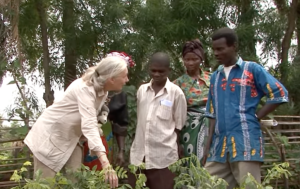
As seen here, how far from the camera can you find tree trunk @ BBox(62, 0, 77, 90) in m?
5.34

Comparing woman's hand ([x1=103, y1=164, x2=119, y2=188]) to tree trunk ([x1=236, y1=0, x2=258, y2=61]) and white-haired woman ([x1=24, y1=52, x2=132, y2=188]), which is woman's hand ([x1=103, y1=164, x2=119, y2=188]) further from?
tree trunk ([x1=236, y1=0, x2=258, y2=61])

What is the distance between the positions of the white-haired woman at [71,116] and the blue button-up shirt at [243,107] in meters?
0.71

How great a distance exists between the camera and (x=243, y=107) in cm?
313

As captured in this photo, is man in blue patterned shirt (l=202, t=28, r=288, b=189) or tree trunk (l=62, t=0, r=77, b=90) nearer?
man in blue patterned shirt (l=202, t=28, r=288, b=189)

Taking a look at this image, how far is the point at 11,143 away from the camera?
16.1 ft

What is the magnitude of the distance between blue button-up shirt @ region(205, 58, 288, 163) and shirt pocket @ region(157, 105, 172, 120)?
60 cm

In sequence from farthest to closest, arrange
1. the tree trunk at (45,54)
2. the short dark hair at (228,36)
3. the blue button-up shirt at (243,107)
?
the tree trunk at (45,54) → the short dark hair at (228,36) → the blue button-up shirt at (243,107)

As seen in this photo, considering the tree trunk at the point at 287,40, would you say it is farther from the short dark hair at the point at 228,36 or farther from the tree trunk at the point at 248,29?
the short dark hair at the point at 228,36

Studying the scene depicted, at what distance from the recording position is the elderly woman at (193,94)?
3807 mm

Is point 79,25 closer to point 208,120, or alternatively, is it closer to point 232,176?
point 208,120

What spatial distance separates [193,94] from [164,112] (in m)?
0.31

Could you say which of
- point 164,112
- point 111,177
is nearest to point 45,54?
point 164,112

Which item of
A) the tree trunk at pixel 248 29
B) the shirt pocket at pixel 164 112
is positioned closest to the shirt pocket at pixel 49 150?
the shirt pocket at pixel 164 112

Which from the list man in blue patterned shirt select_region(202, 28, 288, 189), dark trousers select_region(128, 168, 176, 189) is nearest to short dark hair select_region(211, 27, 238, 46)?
man in blue patterned shirt select_region(202, 28, 288, 189)
